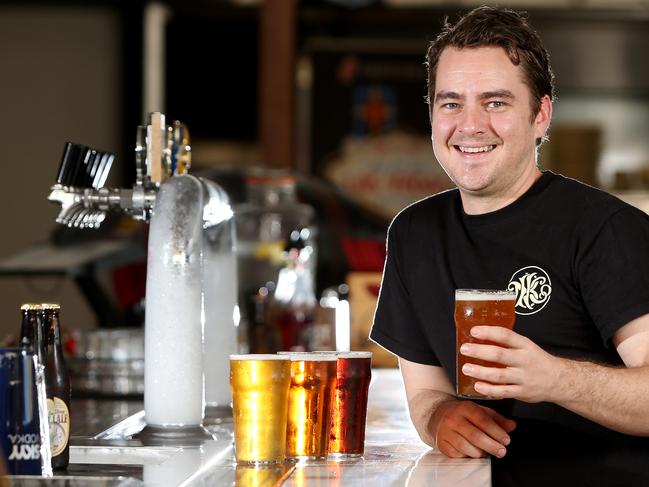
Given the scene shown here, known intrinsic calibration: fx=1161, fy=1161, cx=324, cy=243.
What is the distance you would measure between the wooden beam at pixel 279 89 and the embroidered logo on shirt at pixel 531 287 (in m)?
4.32

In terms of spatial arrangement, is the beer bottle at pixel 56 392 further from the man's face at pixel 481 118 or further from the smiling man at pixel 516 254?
the man's face at pixel 481 118

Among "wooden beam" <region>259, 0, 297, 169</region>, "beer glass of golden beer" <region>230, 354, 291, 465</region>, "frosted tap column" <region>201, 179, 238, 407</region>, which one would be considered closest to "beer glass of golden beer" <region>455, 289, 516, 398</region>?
"beer glass of golden beer" <region>230, 354, 291, 465</region>

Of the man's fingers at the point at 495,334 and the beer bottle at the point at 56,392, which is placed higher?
the man's fingers at the point at 495,334

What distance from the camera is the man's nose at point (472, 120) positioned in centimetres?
179

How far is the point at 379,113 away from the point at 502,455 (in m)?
5.33

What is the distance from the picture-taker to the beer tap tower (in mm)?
1729

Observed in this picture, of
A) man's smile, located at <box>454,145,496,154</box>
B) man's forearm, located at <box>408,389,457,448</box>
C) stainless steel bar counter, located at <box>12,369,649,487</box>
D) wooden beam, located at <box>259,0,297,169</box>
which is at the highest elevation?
wooden beam, located at <box>259,0,297,169</box>

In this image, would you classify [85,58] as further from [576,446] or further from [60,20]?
[576,446]

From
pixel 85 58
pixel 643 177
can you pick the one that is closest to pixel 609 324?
pixel 643 177

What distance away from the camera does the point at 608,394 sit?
5.40ft

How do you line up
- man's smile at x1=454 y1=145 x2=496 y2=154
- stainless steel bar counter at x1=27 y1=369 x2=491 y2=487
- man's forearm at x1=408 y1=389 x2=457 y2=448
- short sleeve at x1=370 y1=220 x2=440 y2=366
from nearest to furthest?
stainless steel bar counter at x1=27 y1=369 x2=491 y2=487
man's forearm at x1=408 y1=389 x2=457 y2=448
man's smile at x1=454 y1=145 x2=496 y2=154
short sleeve at x1=370 y1=220 x2=440 y2=366

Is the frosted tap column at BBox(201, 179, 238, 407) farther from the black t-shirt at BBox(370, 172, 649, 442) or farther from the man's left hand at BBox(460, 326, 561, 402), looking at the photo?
the man's left hand at BBox(460, 326, 561, 402)

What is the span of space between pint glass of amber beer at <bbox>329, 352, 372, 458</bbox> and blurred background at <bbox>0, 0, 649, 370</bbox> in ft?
15.1

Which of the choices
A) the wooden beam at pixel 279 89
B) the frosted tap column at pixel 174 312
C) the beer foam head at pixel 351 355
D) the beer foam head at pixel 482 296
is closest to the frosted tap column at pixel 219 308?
the frosted tap column at pixel 174 312
